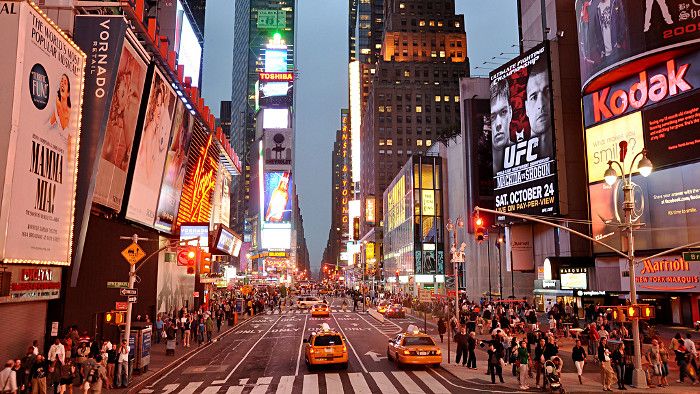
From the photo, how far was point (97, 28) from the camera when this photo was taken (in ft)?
81.4

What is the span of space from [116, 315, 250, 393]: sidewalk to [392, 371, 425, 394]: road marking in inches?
375

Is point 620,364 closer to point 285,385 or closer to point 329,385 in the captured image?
point 329,385

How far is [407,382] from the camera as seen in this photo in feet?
66.2

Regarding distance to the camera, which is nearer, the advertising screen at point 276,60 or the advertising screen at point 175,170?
the advertising screen at point 175,170

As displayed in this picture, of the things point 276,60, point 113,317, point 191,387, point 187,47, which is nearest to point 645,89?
point 191,387

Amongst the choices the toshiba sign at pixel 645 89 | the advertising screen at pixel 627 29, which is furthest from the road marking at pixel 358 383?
the advertising screen at pixel 627 29

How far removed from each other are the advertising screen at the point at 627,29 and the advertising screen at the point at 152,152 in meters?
31.9

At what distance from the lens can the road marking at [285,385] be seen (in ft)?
60.9

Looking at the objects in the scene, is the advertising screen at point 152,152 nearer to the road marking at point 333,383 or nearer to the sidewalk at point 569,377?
the road marking at point 333,383

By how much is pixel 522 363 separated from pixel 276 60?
154491 millimetres

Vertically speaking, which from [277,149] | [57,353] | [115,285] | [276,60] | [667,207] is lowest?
[57,353]

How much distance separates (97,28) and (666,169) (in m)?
36.9

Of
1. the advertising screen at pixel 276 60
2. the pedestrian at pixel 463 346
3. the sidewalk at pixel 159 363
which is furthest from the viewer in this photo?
the advertising screen at pixel 276 60

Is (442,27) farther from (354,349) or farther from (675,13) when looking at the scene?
(354,349)
